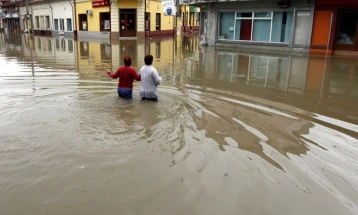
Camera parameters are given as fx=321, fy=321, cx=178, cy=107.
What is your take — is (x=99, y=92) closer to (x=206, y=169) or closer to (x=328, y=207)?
(x=206, y=169)

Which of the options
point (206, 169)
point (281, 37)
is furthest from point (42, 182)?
point (281, 37)

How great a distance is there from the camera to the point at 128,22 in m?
32.9

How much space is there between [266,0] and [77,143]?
700 inches

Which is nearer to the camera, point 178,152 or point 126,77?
point 178,152

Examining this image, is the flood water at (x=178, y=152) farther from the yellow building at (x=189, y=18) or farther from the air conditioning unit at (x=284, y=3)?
the yellow building at (x=189, y=18)

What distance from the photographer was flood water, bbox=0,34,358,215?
317 cm

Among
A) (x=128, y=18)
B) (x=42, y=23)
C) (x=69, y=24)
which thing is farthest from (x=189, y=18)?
(x=42, y=23)

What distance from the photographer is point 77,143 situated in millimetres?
4461

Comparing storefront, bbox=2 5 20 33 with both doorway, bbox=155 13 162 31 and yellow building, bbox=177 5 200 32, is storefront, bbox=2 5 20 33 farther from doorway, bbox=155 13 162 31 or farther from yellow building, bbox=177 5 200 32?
doorway, bbox=155 13 162 31

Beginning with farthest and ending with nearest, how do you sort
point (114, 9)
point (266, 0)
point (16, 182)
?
point (114, 9) < point (266, 0) < point (16, 182)

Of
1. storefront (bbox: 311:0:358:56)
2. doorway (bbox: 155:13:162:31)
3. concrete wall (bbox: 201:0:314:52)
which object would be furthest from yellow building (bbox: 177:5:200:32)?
storefront (bbox: 311:0:358:56)

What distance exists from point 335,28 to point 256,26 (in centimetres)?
495

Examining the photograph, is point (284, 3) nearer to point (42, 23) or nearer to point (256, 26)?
point (256, 26)

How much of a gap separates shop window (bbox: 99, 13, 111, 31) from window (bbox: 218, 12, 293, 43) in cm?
1427
